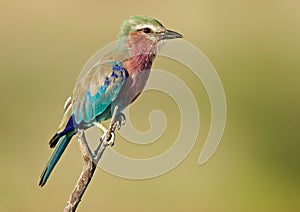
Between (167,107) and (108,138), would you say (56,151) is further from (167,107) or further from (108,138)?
(167,107)

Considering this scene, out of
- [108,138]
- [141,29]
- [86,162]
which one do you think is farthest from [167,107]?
[86,162]

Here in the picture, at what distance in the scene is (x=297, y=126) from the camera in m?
8.59

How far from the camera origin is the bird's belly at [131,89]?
173 inches

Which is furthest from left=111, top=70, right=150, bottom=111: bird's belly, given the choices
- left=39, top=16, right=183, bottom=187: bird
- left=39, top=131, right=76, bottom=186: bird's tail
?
left=39, top=131, right=76, bottom=186: bird's tail

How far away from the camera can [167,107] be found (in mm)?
8094

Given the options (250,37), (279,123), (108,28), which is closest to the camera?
(279,123)

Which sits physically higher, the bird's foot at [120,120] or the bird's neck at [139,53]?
the bird's neck at [139,53]

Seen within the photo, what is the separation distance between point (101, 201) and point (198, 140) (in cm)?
92

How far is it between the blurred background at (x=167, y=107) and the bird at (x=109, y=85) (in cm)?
146

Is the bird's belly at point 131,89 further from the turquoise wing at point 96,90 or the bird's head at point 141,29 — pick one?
the bird's head at point 141,29

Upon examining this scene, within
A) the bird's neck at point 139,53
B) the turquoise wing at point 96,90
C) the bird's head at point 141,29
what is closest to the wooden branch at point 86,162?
the turquoise wing at point 96,90

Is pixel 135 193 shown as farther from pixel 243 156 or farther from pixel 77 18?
pixel 77 18

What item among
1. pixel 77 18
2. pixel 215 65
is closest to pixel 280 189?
pixel 215 65

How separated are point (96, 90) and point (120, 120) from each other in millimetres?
176
